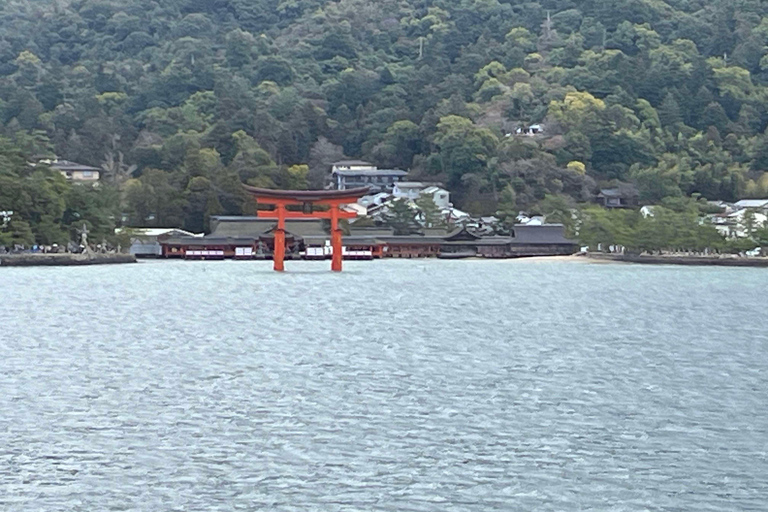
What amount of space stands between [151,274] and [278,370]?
2731 cm

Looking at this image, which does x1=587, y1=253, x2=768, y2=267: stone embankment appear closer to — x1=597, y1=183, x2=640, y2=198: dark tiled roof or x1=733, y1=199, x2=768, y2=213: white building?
x1=733, y1=199, x2=768, y2=213: white building

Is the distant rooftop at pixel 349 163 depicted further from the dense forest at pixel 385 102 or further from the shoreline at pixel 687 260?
the shoreline at pixel 687 260

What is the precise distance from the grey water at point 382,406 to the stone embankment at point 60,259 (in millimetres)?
17279

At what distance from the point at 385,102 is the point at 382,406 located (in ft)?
231

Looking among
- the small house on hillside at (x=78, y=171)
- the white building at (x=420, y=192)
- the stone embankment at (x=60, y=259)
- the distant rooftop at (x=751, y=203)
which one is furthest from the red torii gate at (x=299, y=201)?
the small house on hillside at (x=78, y=171)

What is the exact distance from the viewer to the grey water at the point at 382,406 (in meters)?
12.7

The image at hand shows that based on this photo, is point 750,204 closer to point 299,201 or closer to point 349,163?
point 349,163

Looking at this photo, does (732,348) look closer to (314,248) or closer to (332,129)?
(314,248)

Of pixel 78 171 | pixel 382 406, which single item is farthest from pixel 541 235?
pixel 382 406

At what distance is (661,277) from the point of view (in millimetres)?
45188

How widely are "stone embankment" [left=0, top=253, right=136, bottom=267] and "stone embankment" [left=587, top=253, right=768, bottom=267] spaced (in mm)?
19932

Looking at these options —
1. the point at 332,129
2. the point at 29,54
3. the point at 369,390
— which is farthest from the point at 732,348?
the point at 29,54

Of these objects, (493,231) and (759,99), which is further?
(759,99)

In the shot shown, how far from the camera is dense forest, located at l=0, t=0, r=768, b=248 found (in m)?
69.6
